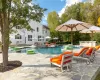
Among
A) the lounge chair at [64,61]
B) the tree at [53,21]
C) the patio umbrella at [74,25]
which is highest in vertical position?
the tree at [53,21]

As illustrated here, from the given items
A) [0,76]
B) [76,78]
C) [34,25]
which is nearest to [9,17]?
[0,76]

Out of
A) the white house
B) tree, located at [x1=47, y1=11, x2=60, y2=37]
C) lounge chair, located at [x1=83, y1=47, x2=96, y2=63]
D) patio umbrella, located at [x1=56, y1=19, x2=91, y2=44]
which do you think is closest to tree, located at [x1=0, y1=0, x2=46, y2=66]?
patio umbrella, located at [x1=56, y1=19, x2=91, y2=44]

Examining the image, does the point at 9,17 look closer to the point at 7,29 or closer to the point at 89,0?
the point at 7,29

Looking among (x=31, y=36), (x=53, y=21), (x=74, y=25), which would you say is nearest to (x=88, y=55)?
(x=74, y=25)

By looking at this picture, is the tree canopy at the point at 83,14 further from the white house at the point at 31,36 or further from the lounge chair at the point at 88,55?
the lounge chair at the point at 88,55

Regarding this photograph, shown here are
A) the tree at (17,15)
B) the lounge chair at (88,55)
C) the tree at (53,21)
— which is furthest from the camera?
the tree at (53,21)

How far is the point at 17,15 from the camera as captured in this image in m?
10.7

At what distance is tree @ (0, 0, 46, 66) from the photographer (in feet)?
→ 34.1

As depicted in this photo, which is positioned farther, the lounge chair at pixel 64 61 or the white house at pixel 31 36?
the white house at pixel 31 36

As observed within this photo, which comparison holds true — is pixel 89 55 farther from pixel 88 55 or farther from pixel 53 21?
pixel 53 21

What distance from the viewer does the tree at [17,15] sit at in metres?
10.4

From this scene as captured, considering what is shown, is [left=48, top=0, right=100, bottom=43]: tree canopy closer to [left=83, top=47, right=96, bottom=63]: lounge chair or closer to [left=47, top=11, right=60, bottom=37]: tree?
[left=47, top=11, right=60, bottom=37]: tree

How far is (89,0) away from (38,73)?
35.3 metres

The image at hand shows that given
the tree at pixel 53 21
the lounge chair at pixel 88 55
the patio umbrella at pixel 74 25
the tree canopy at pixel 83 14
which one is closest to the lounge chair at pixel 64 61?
the lounge chair at pixel 88 55
